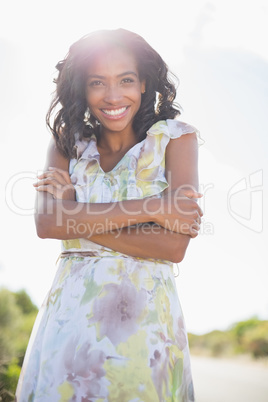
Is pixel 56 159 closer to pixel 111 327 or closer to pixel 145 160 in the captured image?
pixel 145 160

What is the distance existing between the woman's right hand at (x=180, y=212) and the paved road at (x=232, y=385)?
233 inches

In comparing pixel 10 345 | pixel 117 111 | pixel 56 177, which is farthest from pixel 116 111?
pixel 10 345

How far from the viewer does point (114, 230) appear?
2.73 m

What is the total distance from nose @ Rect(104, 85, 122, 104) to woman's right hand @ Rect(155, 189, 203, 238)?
60 cm

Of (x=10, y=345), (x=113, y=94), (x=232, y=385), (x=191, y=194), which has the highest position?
(x=113, y=94)

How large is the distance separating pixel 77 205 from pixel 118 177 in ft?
0.86

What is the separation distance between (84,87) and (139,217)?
94 centimetres

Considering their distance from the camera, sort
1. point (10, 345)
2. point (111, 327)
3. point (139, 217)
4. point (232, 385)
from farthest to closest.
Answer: point (232, 385) < point (10, 345) < point (139, 217) < point (111, 327)

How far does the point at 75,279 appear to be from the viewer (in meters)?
2.65

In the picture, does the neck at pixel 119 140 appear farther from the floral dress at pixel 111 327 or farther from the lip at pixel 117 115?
the floral dress at pixel 111 327

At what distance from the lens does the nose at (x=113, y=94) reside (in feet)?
9.72

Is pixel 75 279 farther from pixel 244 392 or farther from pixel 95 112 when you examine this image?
pixel 244 392

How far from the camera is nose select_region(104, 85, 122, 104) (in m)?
2.96

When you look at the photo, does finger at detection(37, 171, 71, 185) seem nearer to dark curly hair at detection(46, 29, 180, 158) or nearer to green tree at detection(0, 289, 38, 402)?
dark curly hair at detection(46, 29, 180, 158)
